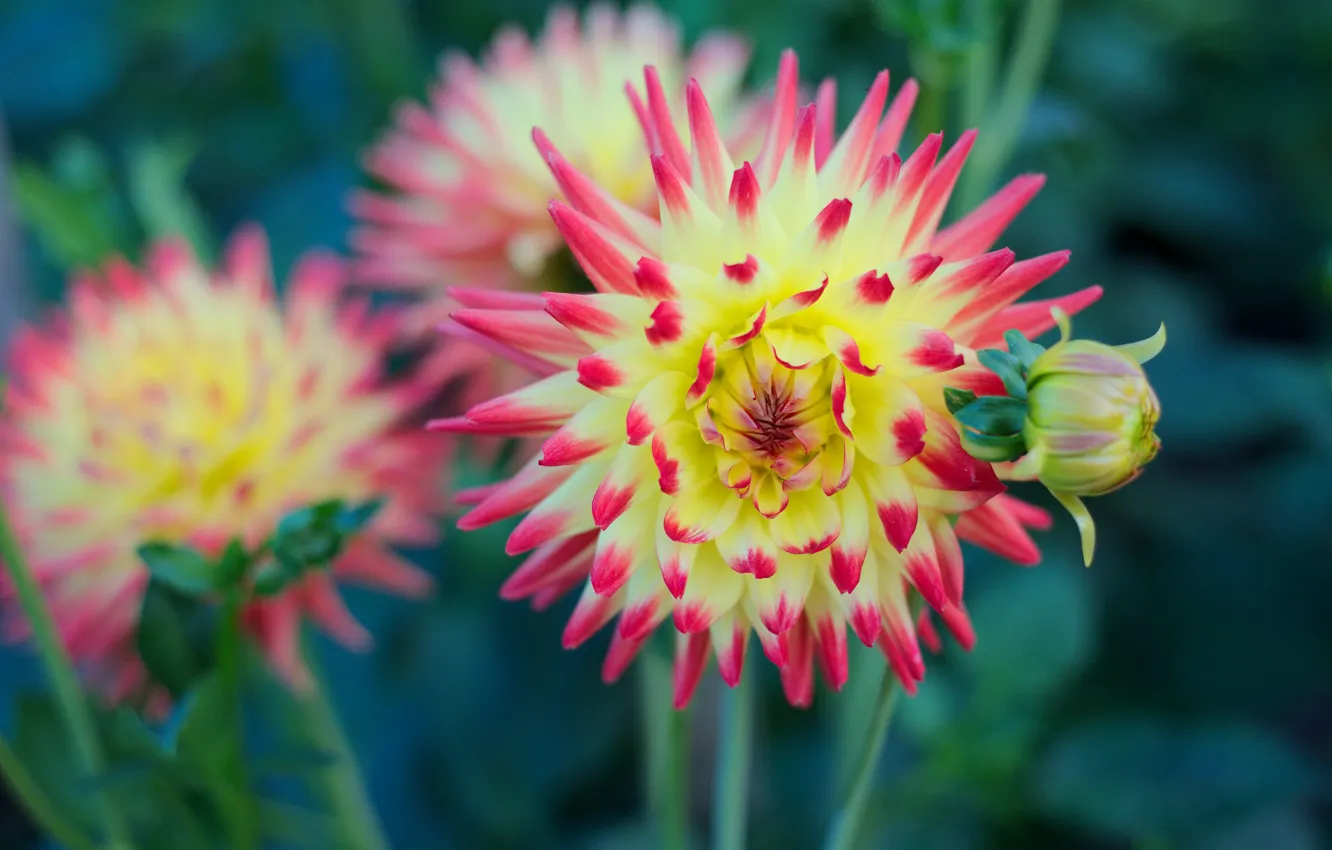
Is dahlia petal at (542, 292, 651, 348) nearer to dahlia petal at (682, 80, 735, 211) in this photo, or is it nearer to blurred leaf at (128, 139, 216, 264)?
dahlia petal at (682, 80, 735, 211)

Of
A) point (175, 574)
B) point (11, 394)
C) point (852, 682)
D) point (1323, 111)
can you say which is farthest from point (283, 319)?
point (1323, 111)

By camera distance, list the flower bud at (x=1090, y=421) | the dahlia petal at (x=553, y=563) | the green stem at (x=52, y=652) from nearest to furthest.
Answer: the flower bud at (x=1090, y=421)
the dahlia petal at (x=553, y=563)
the green stem at (x=52, y=652)

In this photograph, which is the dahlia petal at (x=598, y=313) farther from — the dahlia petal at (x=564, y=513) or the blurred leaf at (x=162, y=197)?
the blurred leaf at (x=162, y=197)

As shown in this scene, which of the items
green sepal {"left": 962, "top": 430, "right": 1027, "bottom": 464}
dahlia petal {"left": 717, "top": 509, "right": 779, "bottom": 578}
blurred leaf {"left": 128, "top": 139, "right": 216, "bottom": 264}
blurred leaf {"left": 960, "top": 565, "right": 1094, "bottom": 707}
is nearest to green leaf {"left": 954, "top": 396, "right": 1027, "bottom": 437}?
green sepal {"left": 962, "top": 430, "right": 1027, "bottom": 464}

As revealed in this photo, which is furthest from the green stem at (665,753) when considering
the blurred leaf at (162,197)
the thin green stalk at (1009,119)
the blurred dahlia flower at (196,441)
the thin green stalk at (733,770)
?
the blurred leaf at (162,197)

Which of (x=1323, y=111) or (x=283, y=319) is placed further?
(x=1323, y=111)

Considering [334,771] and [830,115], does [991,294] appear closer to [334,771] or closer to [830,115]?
[830,115]
